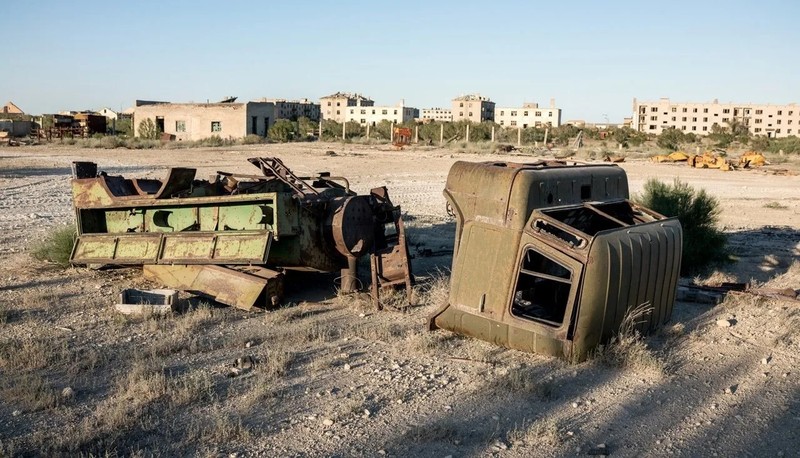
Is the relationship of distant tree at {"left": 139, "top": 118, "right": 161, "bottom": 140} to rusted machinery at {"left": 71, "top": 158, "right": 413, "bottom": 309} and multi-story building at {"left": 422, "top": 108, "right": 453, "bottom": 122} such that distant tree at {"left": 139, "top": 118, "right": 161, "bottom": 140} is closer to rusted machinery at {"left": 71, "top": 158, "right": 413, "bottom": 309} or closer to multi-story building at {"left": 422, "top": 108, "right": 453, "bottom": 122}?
rusted machinery at {"left": 71, "top": 158, "right": 413, "bottom": 309}

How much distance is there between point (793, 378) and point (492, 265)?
2.63m

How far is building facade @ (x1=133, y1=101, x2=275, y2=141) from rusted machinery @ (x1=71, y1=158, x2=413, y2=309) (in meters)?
46.7

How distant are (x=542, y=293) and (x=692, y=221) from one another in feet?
14.9

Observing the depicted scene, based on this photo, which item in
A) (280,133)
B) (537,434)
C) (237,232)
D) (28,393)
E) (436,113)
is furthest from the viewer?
(436,113)

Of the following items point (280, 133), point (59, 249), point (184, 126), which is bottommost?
point (59, 249)

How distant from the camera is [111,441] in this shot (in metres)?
4.75

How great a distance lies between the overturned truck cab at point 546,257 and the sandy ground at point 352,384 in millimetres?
253

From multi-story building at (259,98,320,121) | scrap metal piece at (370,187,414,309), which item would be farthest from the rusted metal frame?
multi-story building at (259,98,320,121)

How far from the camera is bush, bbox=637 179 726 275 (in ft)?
35.9

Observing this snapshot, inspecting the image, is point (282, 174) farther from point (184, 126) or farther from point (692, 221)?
point (184, 126)

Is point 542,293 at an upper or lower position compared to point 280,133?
lower

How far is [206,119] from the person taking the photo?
56.4m

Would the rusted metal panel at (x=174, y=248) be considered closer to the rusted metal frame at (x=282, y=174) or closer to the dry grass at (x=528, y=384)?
the rusted metal frame at (x=282, y=174)

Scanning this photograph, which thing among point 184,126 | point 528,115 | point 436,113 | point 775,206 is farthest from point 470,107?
point 775,206
